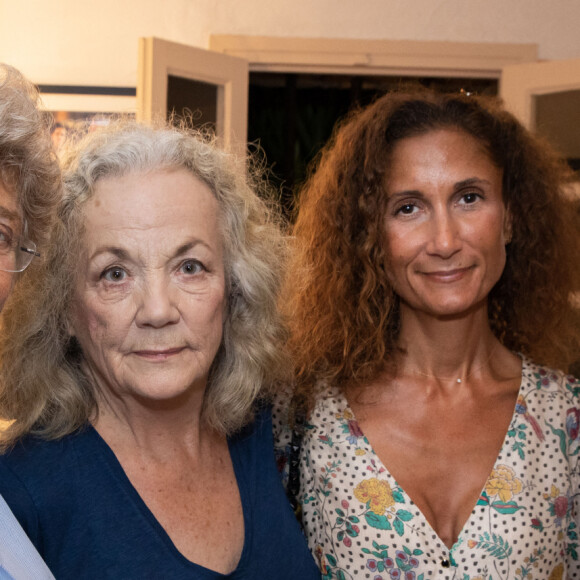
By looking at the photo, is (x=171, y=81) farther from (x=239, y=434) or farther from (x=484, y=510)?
(x=484, y=510)

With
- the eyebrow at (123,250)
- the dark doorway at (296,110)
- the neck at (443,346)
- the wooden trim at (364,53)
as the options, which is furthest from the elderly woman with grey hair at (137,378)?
the dark doorway at (296,110)

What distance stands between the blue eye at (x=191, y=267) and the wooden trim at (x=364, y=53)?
10.1ft

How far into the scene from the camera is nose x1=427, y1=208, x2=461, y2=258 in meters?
1.78

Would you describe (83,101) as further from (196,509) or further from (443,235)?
(196,509)

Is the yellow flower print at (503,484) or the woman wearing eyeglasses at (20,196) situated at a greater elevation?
the woman wearing eyeglasses at (20,196)

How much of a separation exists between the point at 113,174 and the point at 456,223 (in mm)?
773

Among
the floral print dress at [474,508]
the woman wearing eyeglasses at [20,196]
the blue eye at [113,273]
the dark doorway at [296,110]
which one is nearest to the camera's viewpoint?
the woman wearing eyeglasses at [20,196]

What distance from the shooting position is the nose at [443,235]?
1777 mm

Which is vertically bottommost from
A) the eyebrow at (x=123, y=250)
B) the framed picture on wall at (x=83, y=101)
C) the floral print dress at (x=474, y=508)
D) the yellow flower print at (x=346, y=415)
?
the floral print dress at (x=474, y=508)

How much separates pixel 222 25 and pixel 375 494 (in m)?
3.32

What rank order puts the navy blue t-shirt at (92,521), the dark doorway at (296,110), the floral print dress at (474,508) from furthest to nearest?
the dark doorway at (296,110)
the floral print dress at (474,508)
the navy blue t-shirt at (92,521)

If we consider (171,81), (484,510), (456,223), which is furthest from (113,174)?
(171,81)

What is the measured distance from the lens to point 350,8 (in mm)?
4422

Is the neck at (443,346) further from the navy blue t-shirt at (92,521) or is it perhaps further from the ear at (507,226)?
the navy blue t-shirt at (92,521)
